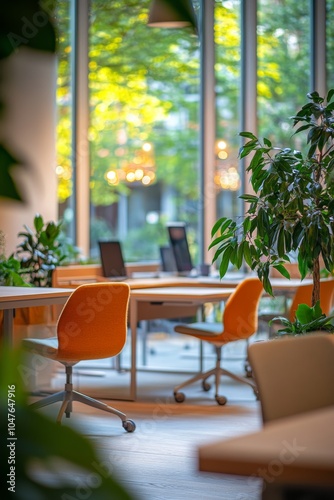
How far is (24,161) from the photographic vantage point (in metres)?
0.32

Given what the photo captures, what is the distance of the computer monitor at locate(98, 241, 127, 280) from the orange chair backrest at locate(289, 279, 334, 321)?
155 cm

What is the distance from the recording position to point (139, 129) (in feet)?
29.0

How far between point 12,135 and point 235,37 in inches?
351

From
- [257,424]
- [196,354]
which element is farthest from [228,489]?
[196,354]

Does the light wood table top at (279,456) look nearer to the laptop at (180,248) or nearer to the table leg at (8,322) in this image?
the table leg at (8,322)

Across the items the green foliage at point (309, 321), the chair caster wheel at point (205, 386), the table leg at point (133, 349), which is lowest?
the chair caster wheel at point (205, 386)

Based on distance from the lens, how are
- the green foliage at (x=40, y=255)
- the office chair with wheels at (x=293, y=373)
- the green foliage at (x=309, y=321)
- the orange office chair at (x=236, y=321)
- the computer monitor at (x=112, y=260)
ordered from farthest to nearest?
the computer monitor at (x=112, y=260)
the green foliage at (x=40, y=255)
the orange office chair at (x=236, y=321)
the green foliage at (x=309, y=321)
the office chair with wheels at (x=293, y=373)

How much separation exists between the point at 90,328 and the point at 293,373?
8.97ft

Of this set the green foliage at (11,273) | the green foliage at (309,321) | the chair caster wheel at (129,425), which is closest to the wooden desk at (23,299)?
the green foliage at (11,273)

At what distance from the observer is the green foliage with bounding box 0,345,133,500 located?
0.97ft

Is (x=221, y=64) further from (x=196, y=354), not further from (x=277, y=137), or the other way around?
(x=196, y=354)

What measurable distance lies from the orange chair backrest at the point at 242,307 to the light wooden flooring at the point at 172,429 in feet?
1.72

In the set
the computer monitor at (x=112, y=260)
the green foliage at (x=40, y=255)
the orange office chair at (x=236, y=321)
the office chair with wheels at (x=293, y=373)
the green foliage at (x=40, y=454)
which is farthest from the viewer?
the computer monitor at (x=112, y=260)

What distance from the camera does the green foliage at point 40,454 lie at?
0.97 feet
